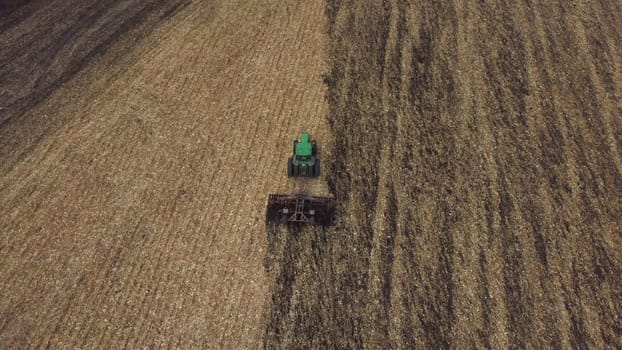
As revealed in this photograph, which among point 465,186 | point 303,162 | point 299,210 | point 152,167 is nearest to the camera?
point 299,210

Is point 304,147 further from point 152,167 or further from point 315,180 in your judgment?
point 152,167

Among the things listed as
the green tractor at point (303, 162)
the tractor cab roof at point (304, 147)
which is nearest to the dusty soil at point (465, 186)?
the green tractor at point (303, 162)

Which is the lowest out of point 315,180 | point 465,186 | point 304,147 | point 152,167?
point 465,186

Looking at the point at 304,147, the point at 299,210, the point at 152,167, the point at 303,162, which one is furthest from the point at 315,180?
the point at 152,167

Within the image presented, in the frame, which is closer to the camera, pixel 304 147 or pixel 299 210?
pixel 299 210

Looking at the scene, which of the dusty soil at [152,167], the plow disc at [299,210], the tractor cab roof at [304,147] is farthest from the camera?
the tractor cab roof at [304,147]

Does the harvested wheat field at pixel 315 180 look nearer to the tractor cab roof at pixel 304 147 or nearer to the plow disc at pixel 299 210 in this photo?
the plow disc at pixel 299 210

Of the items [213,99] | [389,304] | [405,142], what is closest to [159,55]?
[213,99]
